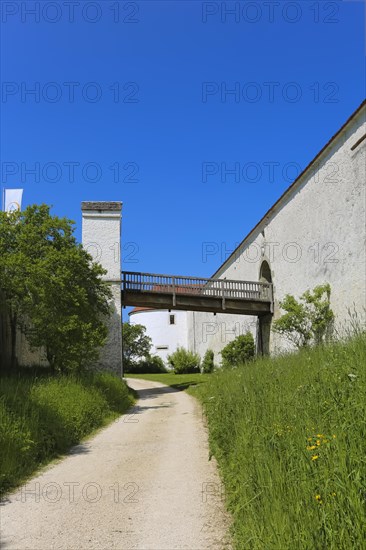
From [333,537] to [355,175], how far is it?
61.9ft

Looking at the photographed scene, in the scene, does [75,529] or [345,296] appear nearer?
[75,529]

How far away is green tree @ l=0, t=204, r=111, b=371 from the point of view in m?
16.3

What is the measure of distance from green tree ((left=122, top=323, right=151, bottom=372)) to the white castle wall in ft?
28.2

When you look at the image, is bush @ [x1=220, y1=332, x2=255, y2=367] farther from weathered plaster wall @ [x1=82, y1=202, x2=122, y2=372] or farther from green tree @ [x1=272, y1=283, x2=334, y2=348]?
weathered plaster wall @ [x1=82, y1=202, x2=122, y2=372]

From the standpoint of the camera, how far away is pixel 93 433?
11461 millimetres

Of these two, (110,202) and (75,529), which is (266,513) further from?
(110,202)

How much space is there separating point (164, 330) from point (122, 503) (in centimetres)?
5696

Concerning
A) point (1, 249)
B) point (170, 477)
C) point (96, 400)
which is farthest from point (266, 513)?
point (1, 249)

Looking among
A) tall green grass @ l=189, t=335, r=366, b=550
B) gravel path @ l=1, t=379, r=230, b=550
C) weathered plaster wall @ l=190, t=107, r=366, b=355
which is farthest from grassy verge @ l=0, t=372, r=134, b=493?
weathered plaster wall @ l=190, t=107, r=366, b=355

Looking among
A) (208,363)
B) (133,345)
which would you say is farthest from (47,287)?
(133,345)

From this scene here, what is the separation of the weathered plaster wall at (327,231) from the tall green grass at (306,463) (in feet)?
36.4

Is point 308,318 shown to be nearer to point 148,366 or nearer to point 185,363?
point 185,363

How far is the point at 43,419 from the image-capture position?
9117 mm

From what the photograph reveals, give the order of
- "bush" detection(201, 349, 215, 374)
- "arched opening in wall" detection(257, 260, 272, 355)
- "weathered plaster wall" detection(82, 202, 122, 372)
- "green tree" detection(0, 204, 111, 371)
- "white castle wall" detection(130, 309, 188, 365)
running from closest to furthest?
"green tree" detection(0, 204, 111, 371), "weathered plaster wall" detection(82, 202, 122, 372), "arched opening in wall" detection(257, 260, 272, 355), "bush" detection(201, 349, 215, 374), "white castle wall" detection(130, 309, 188, 365)
